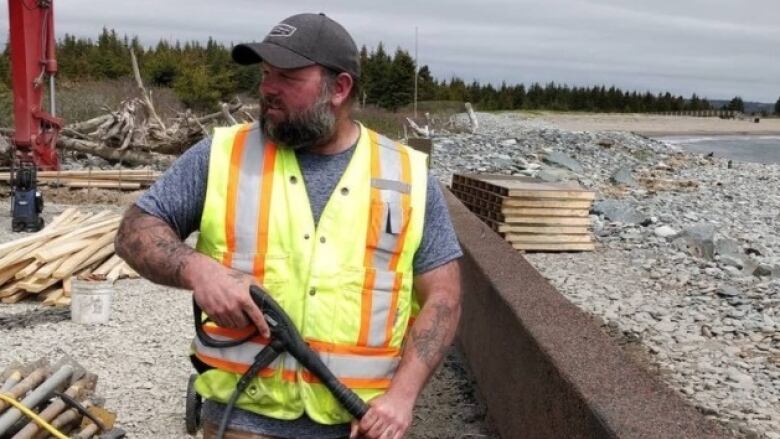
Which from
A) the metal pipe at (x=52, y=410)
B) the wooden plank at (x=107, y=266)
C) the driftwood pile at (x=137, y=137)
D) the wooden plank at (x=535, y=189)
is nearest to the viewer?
the metal pipe at (x=52, y=410)

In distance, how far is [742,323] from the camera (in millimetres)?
9000

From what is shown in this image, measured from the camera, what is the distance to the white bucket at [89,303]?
298 inches

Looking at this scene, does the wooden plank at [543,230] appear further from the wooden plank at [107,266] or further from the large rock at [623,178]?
the large rock at [623,178]

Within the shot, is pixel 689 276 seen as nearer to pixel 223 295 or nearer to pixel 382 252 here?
pixel 382 252

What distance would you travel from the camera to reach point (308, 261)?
2.59 meters

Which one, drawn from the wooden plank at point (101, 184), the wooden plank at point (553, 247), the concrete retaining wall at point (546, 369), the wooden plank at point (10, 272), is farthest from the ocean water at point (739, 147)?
the concrete retaining wall at point (546, 369)

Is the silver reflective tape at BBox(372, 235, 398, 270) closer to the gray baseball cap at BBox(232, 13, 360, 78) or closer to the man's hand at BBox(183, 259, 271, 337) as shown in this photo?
the man's hand at BBox(183, 259, 271, 337)

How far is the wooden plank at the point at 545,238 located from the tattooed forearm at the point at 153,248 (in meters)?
9.89

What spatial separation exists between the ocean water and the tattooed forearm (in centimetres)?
4144

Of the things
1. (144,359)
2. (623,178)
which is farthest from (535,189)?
(623,178)

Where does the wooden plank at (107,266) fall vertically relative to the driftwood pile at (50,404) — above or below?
below

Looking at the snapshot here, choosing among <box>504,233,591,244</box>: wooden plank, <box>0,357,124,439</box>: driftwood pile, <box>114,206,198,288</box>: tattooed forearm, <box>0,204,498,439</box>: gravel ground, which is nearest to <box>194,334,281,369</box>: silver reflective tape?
<box>114,206,198,288</box>: tattooed forearm

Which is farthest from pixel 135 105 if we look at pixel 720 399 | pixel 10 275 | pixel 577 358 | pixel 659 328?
pixel 577 358

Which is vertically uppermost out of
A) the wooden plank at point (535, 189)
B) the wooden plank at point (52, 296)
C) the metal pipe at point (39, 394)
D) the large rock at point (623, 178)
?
the wooden plank at point (535, 189)
